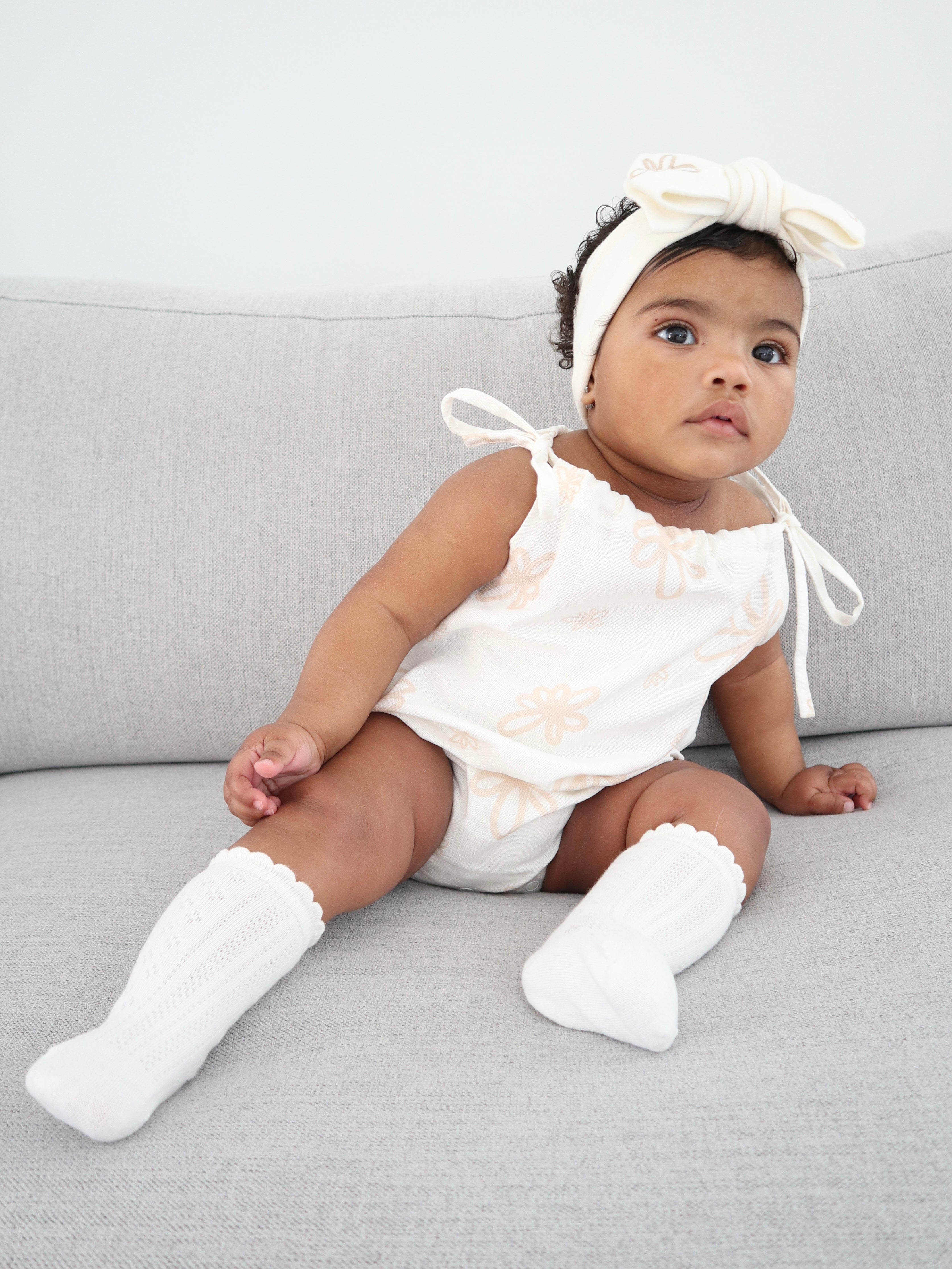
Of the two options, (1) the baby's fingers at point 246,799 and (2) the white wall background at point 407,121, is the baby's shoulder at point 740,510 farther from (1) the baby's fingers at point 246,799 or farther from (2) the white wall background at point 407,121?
(2) the white wall background at point 407,121

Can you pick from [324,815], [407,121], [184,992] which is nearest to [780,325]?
[324,815]

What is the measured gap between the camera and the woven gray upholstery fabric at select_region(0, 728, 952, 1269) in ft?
1.67

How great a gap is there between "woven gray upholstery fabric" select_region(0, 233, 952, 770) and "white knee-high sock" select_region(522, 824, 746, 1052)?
1.39 feet

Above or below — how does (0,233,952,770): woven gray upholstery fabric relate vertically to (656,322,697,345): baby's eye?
below

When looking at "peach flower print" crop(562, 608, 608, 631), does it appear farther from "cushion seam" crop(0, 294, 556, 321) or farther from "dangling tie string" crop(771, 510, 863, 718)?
"cushion seam" crop(0, 294, 556, 321)

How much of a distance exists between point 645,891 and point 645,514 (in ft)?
1.19

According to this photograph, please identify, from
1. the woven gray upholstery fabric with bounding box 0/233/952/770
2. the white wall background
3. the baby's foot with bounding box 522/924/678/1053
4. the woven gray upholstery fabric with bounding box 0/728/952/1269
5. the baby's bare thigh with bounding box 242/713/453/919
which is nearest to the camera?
the woven gray upholstery fabric with bounding box 0/728/952/1269

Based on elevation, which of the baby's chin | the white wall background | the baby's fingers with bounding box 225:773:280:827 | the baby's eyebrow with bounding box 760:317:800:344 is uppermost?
the white wall background

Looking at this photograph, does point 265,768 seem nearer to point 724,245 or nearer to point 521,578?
point 521,578

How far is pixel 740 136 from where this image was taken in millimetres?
1590

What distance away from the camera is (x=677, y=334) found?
87 centimetres

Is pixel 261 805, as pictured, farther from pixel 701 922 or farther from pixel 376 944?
pixel 701 922

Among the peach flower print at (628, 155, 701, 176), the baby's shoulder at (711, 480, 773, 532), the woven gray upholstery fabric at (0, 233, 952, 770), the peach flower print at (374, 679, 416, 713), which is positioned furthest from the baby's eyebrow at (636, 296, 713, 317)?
the peach flower print at (374, 679, 416, 713)

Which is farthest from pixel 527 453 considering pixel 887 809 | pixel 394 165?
pixel 394 165
